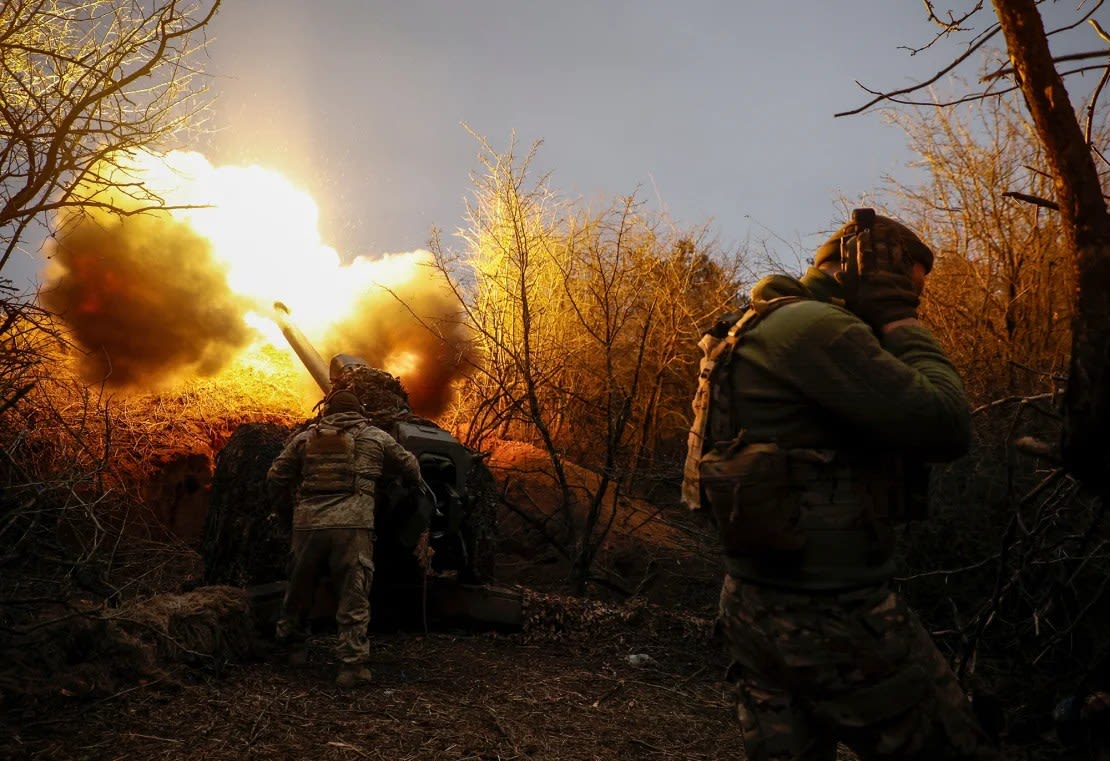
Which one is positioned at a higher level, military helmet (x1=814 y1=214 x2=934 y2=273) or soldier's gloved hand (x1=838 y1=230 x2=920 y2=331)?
military helmet (x1=814 y1=214 x2=934 y2=273)

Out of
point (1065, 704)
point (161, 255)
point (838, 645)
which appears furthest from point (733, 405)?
point (161, 255)

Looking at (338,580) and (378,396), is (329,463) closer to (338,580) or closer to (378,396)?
(338,580)

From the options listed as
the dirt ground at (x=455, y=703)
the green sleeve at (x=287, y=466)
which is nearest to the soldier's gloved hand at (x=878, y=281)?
the dirt ground at (x=455, y=703)

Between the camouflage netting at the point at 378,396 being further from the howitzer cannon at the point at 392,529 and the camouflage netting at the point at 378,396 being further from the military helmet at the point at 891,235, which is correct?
the military helmet at the point at 891,235

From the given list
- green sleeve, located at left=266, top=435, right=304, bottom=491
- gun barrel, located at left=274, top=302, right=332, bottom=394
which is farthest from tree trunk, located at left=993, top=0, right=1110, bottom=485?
gun barrel, located at left=274, top=302, right=332, bottom=394

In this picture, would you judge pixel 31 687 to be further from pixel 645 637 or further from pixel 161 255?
pixel 161 255

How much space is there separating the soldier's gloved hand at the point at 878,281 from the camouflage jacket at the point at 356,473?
4343mm

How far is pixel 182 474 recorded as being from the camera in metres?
A: 13.1

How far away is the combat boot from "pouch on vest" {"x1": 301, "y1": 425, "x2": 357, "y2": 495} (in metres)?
1.21

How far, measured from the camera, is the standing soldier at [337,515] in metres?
6.20

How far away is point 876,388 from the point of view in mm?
2486

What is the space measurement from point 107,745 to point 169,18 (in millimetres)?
4490

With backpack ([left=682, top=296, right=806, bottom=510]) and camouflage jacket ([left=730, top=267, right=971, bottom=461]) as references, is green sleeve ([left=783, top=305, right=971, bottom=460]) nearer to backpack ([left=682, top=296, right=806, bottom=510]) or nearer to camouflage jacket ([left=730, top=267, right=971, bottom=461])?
camouflage jacket ([left=730, top=267, right=971, bottom=461])

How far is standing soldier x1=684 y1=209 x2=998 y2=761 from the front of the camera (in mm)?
2479
